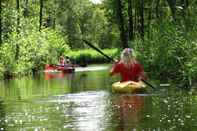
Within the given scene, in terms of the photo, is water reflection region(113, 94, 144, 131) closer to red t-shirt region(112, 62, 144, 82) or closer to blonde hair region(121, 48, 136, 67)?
red t-shirt region(112, 62, 144, 82)

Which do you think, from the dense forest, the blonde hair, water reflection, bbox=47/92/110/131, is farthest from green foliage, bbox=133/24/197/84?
water reflection, bbox=47/92/110/131

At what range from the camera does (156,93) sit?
938 inches

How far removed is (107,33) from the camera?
106562 millimetres

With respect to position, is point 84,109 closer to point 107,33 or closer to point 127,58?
point 127,58

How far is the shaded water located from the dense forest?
307 cm

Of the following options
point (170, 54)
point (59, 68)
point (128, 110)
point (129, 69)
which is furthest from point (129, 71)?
point (59, 68)

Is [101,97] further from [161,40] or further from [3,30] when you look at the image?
[3,30]

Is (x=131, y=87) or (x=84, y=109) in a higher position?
(x=131, y=87)

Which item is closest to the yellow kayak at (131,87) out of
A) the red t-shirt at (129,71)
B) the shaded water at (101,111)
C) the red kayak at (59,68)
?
the shaded water at (101,111)

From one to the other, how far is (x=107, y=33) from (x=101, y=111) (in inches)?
3493

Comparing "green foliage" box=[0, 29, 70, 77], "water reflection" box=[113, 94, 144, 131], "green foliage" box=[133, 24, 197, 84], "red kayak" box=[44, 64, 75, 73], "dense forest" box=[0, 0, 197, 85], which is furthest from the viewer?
"red kayak" box=[44, 64, 75, 73]

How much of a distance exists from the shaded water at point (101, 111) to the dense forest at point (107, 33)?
3.07 metres

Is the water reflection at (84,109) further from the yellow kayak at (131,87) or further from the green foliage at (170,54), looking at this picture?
the green foliage at (170,54)

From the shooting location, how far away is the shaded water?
48.3 ft
